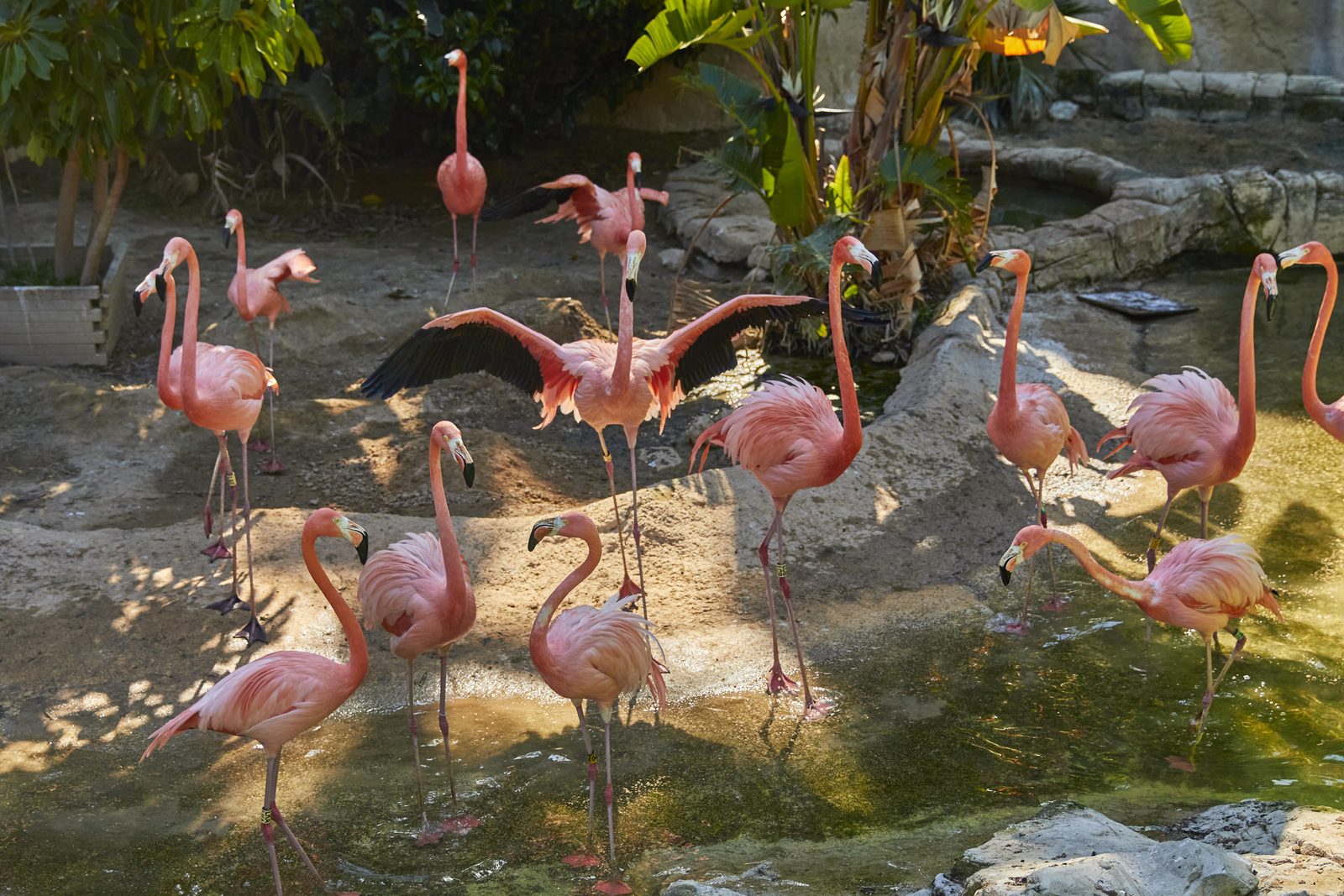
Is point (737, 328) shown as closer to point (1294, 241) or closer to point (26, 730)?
point (26, 730)

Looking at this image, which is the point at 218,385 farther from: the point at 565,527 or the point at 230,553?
the point at 565,527

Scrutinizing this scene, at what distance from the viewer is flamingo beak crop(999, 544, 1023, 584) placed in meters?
3.40

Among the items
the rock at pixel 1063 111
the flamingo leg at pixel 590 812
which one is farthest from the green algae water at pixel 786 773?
the rock at pixel 1063 111

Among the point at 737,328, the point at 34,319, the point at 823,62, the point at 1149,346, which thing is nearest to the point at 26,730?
the point at 737,328

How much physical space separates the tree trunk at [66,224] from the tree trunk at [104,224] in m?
0.15

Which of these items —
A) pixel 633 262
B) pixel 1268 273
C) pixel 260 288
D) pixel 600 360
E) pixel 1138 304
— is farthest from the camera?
pixel 1138 304

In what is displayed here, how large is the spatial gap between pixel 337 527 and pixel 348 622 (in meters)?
0.28

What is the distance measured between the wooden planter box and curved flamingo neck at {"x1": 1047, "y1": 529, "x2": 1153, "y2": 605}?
6051 mm

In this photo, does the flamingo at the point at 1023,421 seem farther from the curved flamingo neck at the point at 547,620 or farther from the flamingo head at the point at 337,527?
the flamingo head at the point at 337,527

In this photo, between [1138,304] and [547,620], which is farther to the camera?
[1138,304]

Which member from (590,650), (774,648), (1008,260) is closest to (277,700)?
(590,650)

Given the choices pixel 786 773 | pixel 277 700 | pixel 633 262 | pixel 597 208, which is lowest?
pixel 786 773

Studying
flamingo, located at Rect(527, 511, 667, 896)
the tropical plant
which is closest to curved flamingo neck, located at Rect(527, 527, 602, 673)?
flamingo, located at Rect(527, 511, 667, 896)

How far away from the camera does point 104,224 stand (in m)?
7.52
